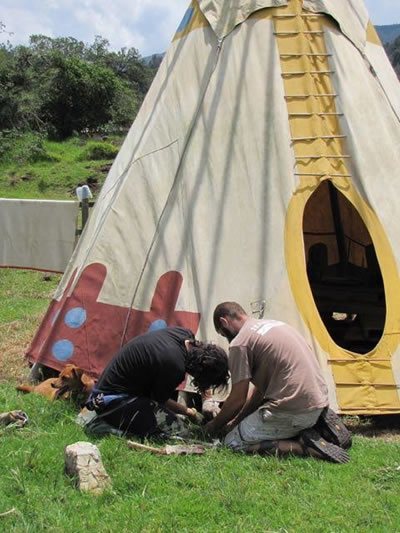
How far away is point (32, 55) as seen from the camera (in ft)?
108

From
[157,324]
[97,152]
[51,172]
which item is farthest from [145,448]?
[97,152]

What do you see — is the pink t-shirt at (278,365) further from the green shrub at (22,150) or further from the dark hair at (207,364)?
the green shrub at (22,150)

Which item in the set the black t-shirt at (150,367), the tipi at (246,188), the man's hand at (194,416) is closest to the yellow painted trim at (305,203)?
the tipi at (246,188)

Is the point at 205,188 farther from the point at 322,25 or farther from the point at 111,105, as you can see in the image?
the point at 111,105

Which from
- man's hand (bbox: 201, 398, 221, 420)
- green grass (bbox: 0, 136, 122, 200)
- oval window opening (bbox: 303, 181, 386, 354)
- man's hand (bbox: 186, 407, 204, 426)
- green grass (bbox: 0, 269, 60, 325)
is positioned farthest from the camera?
green grass (bbox: 0, 136, 122, 200)

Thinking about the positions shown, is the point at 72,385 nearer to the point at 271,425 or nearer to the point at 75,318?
the point at 75,318

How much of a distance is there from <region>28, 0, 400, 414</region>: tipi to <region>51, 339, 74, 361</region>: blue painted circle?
11mm

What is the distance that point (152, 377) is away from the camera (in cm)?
454

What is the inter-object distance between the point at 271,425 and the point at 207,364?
1.78ft

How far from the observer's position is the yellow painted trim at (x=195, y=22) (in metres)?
6.33

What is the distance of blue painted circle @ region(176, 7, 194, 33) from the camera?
257 inches

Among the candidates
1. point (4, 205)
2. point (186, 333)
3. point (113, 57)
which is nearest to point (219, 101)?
point (186, 333)

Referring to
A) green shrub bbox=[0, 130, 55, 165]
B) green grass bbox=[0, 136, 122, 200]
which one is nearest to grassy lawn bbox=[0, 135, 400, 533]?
green grass bbox=[0, 136, 122, 200]

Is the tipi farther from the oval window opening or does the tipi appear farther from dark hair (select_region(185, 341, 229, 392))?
the oval window opening
